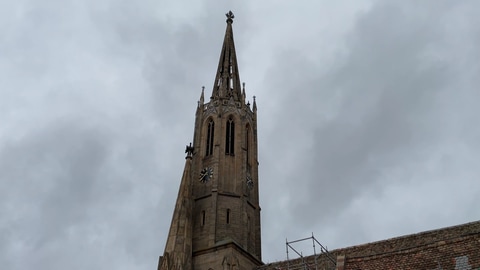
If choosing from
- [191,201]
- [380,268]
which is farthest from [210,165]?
[380,268]

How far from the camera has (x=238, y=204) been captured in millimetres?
42406

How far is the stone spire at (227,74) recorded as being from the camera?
5075 cm

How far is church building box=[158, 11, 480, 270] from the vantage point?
36.0m

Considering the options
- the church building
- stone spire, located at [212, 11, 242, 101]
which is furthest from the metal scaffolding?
stone spire, located at [212, 11, 242, 101]

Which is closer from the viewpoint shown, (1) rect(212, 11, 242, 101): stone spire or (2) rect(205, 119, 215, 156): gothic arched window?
(2) rect(205, 119, 215, 156): gothic arched window

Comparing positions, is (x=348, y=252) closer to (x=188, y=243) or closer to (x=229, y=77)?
(x=188, y=243)

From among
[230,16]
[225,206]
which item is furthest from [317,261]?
[230,16]

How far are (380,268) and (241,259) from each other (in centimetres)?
1596

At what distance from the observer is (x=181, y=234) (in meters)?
39.4

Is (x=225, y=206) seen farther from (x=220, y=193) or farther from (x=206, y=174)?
(x=206, y=174)

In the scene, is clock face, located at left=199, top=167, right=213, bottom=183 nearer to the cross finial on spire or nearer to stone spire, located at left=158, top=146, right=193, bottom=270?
stone spire, located at left=158, top=146, right=193, bottom=270

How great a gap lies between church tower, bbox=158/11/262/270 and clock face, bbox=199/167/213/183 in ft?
0.29

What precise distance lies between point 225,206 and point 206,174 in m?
3.60

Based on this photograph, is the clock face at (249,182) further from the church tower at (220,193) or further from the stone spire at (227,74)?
the stone spire at (227,74)
